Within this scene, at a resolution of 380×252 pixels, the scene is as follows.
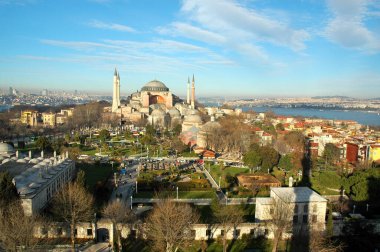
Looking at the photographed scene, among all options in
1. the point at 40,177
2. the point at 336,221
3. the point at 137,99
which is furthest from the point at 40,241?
the point at 137,99

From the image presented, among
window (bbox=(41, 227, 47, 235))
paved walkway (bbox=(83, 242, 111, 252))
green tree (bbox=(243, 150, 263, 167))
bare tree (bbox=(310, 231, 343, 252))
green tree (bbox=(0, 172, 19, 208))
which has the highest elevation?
green tree (bbox=(0, 172, 19, 208))

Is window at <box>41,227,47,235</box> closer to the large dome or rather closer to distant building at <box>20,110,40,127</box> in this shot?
distant building at <box>20,110,40,127</box>

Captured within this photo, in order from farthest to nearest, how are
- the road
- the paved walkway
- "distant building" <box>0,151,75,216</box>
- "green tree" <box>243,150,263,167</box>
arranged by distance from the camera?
"green tree" <box>243,150,263,167</box> < the road < "distant building" <box>0,151,75,216</box> < the paved walkway

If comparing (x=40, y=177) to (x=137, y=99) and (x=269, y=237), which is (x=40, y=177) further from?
(x=137, y=99)

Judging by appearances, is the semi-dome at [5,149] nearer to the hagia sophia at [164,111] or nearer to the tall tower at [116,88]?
the hagia sophia at [164,111]

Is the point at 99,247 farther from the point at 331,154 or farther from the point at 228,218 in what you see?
the point at 331,154

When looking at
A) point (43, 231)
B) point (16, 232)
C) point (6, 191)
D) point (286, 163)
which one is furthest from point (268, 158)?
point (16, 232)

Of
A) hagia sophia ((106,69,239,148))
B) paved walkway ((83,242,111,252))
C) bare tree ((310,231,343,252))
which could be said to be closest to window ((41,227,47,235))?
paved walkway ((83,242,111,252))
